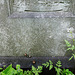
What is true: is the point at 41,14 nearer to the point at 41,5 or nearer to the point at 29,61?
the point at 41,5

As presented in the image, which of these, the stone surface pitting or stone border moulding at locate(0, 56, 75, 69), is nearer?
the stone surface pitting

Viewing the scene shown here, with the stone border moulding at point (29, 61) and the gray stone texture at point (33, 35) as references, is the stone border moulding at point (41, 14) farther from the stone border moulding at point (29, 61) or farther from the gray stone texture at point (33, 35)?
the stone border moulding at point (29, 61)

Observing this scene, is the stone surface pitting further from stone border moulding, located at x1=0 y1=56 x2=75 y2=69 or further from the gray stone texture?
stone border moulding, located at x1=0 y1=56 x2=75 y2=69

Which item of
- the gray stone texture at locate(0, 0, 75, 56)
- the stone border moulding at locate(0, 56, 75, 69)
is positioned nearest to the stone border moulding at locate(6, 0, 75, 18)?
the gray stone texture at locate(0, 0, 75, 56)

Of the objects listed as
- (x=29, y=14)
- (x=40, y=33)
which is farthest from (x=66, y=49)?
(x=29, y=14)

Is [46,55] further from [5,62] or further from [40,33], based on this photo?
[5,62]

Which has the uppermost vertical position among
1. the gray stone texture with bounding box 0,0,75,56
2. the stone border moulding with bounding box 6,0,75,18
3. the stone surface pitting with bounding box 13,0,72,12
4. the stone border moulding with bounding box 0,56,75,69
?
the stone surface pitting with bounding box 13,0,72,12

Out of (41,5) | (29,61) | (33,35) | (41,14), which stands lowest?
(29,61)

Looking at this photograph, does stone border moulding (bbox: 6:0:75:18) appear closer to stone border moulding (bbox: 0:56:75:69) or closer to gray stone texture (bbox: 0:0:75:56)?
gray stone texture (bbox: 0:0:75:56)

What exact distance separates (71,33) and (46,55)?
1.85 ft

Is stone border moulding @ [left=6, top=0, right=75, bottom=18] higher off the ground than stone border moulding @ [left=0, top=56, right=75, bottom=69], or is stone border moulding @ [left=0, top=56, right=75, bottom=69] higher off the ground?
stone border moulding @ [left=6, top=0, right=75, bottom=18]

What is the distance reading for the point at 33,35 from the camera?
5.56 ft

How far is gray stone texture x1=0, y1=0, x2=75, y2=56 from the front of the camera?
1.61 meters

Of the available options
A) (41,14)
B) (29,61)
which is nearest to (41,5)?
(41,14)
